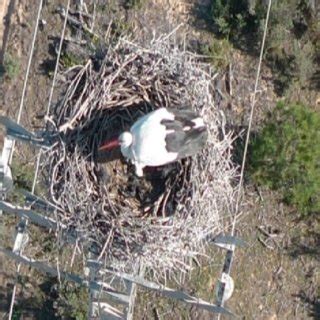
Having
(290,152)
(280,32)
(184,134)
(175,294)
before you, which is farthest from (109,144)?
(280,32)

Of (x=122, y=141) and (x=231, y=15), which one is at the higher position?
(x=231, y=15)

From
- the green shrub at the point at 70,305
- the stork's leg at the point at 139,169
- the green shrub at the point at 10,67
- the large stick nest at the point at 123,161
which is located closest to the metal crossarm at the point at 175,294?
the large stick nest at the point at 123,161

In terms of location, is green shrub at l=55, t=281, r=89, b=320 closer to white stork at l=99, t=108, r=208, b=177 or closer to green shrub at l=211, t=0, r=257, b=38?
green shrub at l=211, t=0, r=257, b=38

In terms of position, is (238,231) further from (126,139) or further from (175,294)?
(126,139)

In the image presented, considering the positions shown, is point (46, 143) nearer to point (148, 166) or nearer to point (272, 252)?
point (148, 166)

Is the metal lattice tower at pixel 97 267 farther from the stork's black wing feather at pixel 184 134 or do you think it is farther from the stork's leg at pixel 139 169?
the stork's black wing feather at pixel 184 134

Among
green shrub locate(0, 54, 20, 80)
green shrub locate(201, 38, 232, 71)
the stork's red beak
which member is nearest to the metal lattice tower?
the stork's red beak
